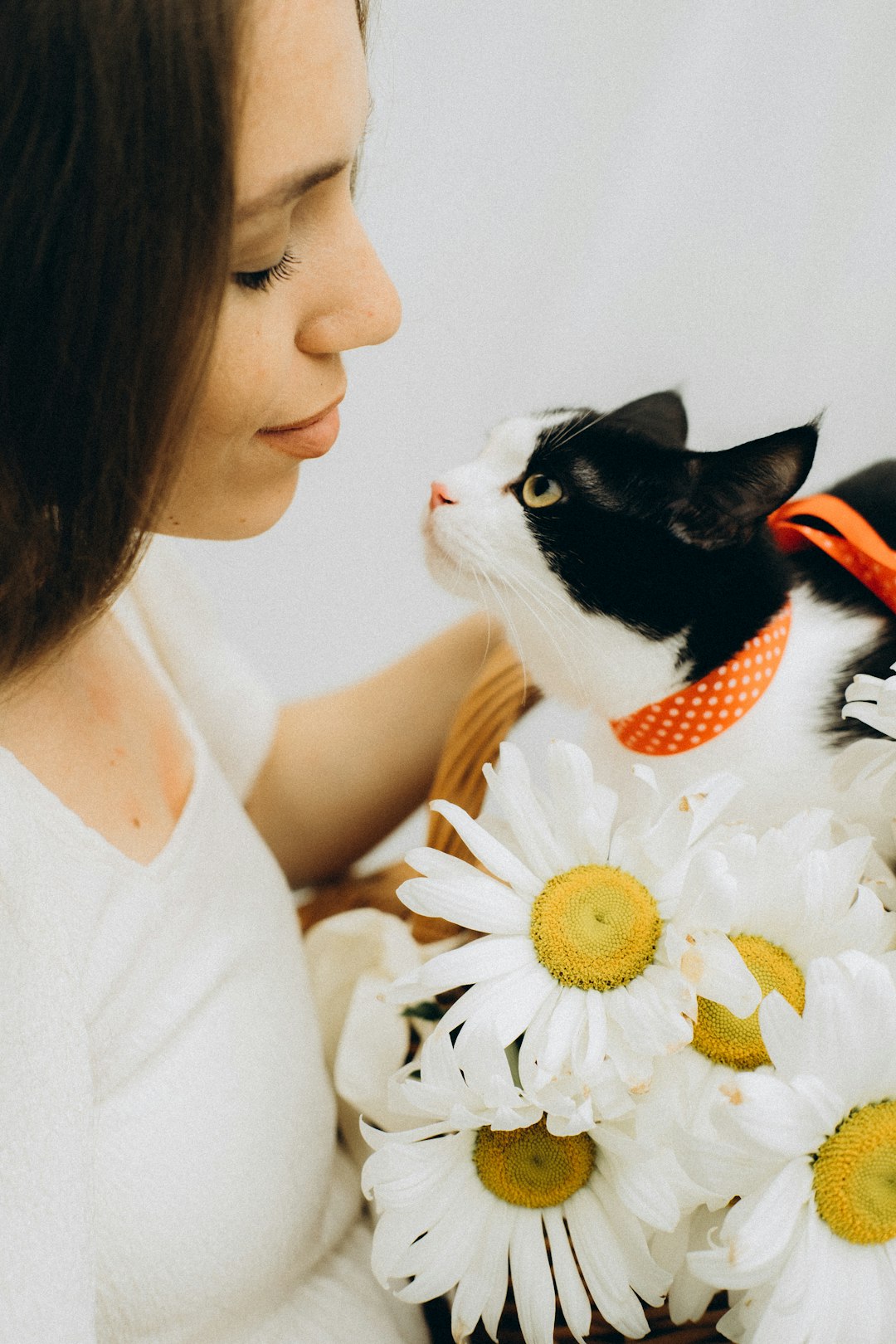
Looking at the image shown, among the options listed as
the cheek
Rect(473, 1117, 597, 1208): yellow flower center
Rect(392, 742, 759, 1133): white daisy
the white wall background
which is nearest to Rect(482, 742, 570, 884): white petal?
Rect(392, 742, 759, 1133): white daisy

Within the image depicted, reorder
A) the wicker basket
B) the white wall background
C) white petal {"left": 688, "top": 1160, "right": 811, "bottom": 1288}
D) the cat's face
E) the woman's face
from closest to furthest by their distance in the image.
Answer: white petal {"left": 688, "top": 1160, "right": 811, "bottom": 1288} → the woman's face → the cat's face → the wicker basket → the white wall background

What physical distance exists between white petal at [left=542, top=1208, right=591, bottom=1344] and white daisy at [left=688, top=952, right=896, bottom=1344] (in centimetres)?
8

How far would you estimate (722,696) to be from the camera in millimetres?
602

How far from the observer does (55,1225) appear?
0.50m

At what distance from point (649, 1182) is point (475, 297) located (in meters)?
0.86

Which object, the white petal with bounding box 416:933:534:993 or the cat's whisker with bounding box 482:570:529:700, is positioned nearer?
the white petal with bounding box 416:933:534:993

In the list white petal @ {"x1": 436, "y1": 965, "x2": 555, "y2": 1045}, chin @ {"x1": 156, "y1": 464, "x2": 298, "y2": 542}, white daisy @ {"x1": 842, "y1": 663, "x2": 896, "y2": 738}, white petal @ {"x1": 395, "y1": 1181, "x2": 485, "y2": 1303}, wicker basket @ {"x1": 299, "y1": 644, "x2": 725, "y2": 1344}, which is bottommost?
Answer: wicker basket @ {"x1": 299, "y1": 644, "x2": 725, "y2": 1344}

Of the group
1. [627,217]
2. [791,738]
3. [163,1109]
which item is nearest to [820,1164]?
[791,738]

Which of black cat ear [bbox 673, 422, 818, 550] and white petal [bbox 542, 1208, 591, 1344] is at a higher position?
black cat ear [bbox 673, 422, 818, 550]

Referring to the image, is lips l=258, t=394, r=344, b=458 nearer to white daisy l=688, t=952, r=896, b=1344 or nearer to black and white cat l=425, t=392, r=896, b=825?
black and white cat l=425, t=392, r=896, b=825

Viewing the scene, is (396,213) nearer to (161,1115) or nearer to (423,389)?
(423,389)

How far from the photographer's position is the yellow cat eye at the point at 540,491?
61 cm

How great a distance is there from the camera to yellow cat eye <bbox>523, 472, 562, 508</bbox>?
1.99 ft

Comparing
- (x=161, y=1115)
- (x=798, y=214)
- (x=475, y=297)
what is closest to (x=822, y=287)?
(x=798, y=214)
